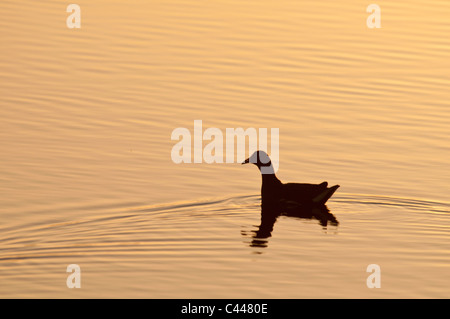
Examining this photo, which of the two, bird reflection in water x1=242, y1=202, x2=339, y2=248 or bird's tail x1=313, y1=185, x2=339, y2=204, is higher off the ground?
bird's tail x1=313, y1=185, x2=339, y2=204

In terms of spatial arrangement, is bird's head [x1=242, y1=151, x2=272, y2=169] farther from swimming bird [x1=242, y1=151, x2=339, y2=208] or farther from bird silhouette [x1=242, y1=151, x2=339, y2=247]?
bird silhouette [x1=242, y1=151, x2=339, y2=247]

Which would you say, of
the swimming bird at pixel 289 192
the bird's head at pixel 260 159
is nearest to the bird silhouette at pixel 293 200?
the swimming bird at pixel 289 192

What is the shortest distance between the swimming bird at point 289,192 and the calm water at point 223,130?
1.21ft

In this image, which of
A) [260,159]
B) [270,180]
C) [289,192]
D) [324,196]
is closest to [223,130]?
[260,159]

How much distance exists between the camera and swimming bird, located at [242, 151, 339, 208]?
63.2 feet

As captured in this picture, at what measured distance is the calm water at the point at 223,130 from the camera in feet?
51.6

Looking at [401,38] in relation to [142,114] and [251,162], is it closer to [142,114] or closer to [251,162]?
[142,114]

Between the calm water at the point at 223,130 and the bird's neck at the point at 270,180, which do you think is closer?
the calm water at the point at 223,130

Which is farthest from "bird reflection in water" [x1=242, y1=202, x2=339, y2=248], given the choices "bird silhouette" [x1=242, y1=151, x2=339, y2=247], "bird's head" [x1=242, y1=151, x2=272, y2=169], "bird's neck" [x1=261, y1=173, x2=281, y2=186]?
"bird's head" [x1=242, y1=151, x2=272, y2=169]

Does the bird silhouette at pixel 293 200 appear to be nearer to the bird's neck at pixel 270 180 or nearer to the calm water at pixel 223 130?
the bird's neck at pixel 270 180

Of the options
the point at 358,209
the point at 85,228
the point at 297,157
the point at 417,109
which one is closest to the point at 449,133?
the point at 417,109

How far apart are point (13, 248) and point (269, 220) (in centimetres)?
481

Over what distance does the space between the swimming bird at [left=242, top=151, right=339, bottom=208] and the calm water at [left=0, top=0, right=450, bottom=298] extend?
0.37m

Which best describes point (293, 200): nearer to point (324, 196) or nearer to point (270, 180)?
point (270, 180)
